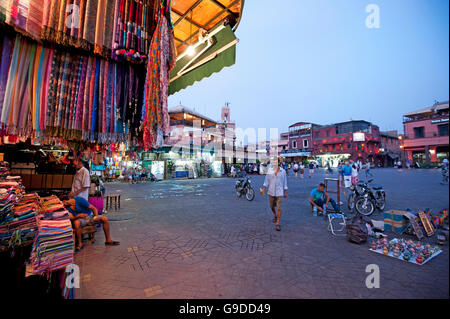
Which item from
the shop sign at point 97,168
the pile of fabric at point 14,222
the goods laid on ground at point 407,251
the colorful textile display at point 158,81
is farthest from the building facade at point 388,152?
the pile of fabric at point 14,222

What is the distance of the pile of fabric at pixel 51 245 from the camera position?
6.11ft

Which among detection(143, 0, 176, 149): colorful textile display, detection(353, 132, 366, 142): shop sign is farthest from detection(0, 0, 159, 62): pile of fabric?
detection(353, 132, 366, 142): shop sign

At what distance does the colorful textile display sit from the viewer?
2.39 m

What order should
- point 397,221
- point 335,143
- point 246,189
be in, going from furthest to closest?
point 335,143, point 246,189, point 397,221

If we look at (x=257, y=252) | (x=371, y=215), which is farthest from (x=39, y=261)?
(x=371, y=215)

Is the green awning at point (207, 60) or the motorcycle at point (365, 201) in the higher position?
the green awning at point (207, 60)

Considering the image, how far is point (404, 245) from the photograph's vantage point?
3646mm

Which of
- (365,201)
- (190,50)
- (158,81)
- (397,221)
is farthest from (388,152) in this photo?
(158,81)

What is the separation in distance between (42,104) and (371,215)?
888cm

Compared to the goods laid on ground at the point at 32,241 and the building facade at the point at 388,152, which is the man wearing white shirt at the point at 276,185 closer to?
the goods laid on ground at the point at 32,241

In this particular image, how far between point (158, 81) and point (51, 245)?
219 cm

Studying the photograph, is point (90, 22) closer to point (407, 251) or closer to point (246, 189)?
point (407, 251)

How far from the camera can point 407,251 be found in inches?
136
